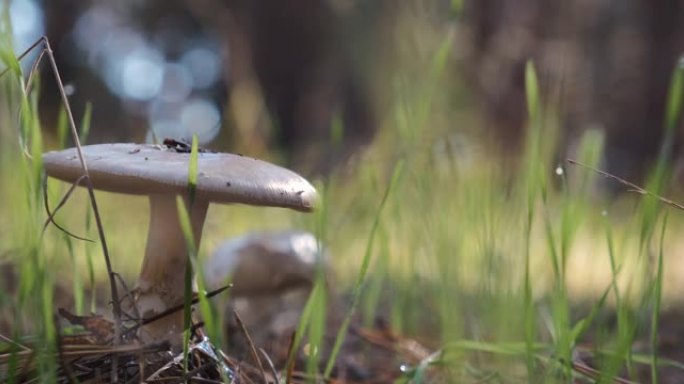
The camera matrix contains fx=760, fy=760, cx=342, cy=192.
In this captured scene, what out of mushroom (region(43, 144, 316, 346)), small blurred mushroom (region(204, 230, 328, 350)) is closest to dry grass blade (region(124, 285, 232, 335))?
mushroom (region(43, 144, 316, 346))

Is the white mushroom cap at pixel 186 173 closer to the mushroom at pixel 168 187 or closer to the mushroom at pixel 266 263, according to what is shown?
the mushroom at pixel 168 187

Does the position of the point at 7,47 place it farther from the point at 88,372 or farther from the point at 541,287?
the point at 541,287

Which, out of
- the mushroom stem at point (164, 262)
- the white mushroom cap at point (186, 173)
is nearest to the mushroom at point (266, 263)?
the mushroom stem at point (164, 262)

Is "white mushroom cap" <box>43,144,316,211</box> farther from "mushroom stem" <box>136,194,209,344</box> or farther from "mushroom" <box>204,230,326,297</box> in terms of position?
"mushroom" <box>204,230,326,297</box>

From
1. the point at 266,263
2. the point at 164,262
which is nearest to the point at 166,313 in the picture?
the point at 164,262

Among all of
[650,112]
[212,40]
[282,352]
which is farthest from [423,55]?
[212,40]

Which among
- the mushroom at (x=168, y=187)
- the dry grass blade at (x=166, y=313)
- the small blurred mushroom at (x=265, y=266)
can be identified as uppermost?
the mushroom at (x=168, y=187)

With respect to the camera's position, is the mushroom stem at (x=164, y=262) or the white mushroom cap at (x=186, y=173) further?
the mushroom stem at (x=164, y=262)
